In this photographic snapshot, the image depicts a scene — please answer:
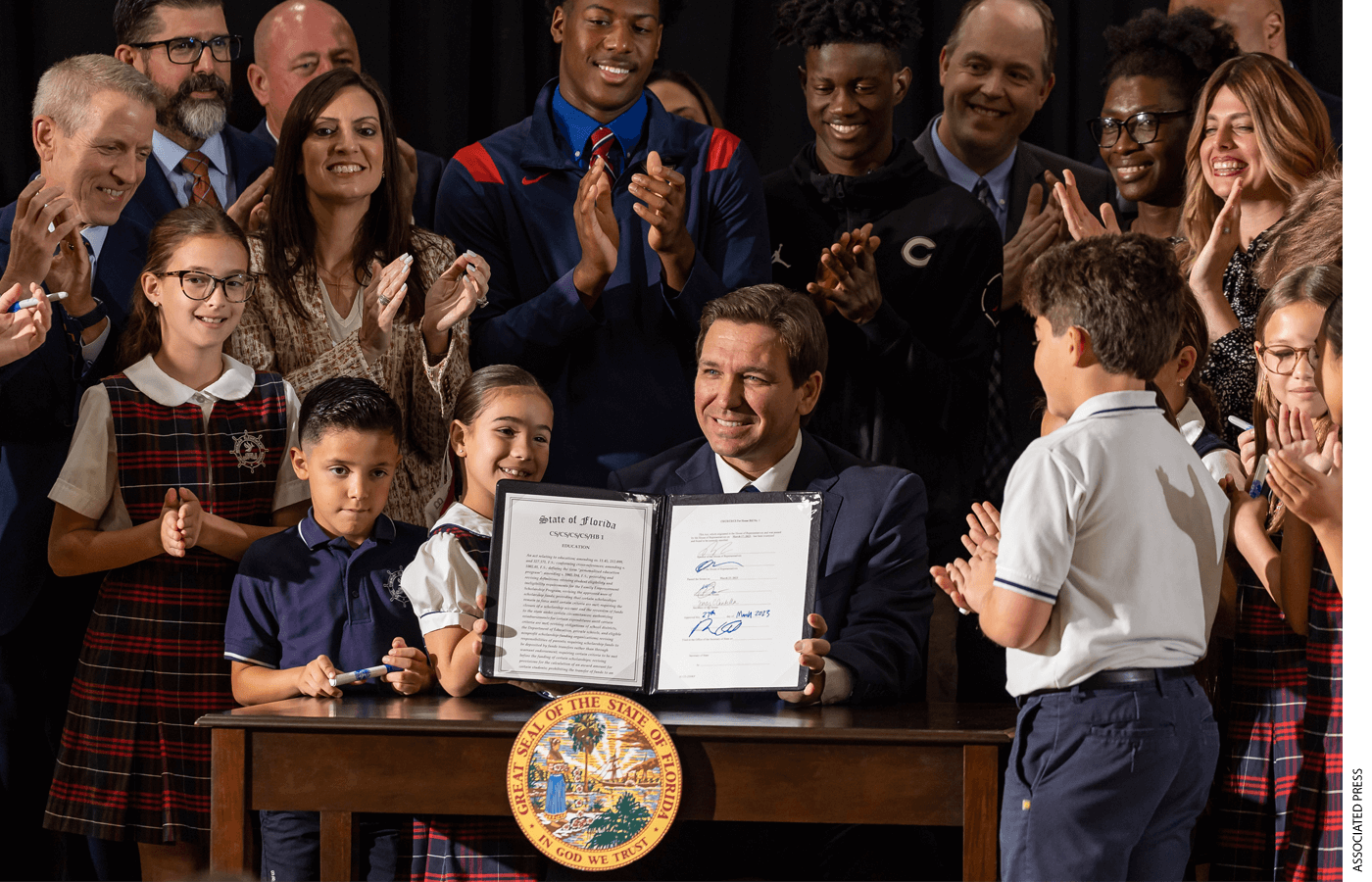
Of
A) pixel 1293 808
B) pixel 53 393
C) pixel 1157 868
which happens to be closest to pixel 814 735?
pixel 1157 868

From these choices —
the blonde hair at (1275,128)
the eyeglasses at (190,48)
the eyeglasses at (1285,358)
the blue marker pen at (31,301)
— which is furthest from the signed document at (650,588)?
the eyeglasses at (190,48)

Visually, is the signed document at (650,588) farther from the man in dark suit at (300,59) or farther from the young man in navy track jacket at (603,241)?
the man in dark suit at (300,59)

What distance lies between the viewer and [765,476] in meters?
2.95

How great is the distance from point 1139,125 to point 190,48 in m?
2.65

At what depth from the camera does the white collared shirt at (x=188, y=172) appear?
3760mm

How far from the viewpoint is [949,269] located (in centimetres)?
368

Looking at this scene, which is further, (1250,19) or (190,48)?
(1250,19)

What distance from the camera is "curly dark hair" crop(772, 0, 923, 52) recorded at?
369 cm

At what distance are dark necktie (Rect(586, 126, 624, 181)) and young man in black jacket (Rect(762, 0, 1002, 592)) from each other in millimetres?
472

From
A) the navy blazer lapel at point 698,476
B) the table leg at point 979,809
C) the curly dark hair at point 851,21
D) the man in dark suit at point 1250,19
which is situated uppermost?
the man in dark suit at point 1250,19

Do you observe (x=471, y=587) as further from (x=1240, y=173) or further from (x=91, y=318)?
(x=1240, y=173)

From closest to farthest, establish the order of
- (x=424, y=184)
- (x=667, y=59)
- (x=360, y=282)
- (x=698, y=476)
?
(x=698, y=476), (x=360, y=282), (x=424, y=184), (x=667, y=59)

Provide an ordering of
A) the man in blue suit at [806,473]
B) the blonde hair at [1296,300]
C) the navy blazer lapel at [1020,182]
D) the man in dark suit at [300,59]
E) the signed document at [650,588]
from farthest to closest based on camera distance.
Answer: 1. the navy blazer lapel at [1020,182]
2. the man in dark suit at [300,59]
3. the man in blue suit at [806,473]
4. the blonde hair at [1296,300]
5. the signed document at [650,588]

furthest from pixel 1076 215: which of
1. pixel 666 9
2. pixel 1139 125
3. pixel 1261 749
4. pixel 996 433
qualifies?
pixel 1261 749
